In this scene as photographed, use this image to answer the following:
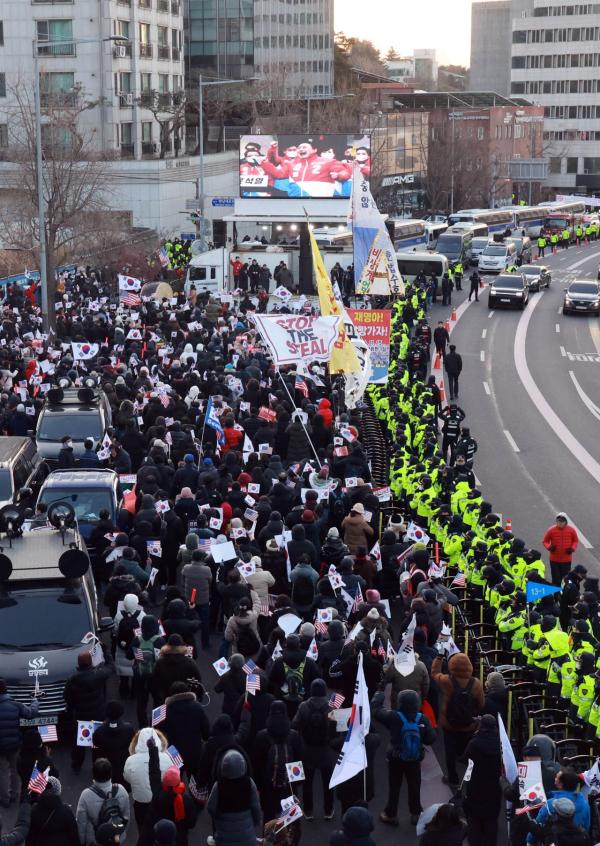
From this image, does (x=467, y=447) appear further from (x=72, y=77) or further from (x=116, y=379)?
(x=72, y=77)

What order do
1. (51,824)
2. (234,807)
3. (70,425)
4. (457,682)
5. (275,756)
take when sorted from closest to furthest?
(51,824), (234,807), (275,756), (457,682), (70,425)

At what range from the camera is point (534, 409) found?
33.6 meters

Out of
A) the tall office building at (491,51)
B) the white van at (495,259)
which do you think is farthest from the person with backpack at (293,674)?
the tall office building at (491,51)

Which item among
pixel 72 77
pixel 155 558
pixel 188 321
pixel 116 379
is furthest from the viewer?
pixel 72 77

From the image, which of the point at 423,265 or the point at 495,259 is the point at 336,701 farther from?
the point at 495,259

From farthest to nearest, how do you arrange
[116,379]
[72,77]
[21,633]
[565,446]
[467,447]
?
1. [72,77]
2. [565,446]
3. [116,379]
4. [467,447]
5. [21,633]

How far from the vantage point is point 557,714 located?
1245 centimetres

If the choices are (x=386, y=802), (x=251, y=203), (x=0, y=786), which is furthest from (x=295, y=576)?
(x=251, y=203)

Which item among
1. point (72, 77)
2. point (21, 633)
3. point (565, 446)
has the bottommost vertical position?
point (565, 446)

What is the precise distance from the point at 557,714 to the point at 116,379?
14722mm

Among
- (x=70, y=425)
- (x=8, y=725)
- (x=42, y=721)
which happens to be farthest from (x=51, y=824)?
(x=70, y=425)

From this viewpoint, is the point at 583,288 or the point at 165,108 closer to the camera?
the point at 583,288

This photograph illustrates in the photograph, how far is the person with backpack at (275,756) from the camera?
1085 cm

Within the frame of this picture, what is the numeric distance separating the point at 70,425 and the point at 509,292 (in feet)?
103
